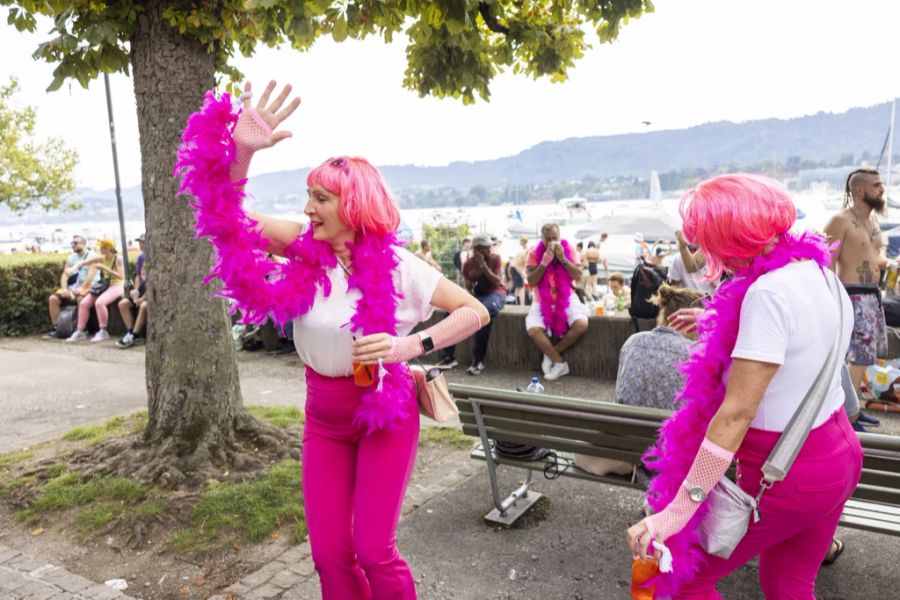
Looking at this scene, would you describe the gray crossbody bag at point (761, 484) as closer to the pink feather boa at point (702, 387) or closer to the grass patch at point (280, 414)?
the pink feather boa at point (702, 387)

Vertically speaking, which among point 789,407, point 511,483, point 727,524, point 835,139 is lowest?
point 511,483

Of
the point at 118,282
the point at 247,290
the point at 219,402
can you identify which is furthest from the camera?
the point at 118,282

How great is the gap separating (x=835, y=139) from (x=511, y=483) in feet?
593

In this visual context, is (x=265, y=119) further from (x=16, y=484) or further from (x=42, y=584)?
(x=16, y=484)

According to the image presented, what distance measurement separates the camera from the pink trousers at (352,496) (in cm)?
250

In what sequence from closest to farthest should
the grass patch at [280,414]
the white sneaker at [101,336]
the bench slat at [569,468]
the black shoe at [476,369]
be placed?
the bench slat at [569,468] → the grass patch at [280,414] → the black shoe at [476,369] → the white sneaker at [101,336]

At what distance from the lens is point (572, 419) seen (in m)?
3.50

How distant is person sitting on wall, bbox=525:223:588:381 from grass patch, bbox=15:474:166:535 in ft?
14.6

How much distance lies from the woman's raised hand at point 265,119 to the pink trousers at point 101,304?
34.0ft

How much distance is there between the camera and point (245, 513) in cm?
418

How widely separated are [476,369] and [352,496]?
5.62 meters

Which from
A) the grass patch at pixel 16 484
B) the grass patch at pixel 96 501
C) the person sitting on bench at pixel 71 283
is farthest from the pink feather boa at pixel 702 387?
the person sitting on bench at pixel 71 283

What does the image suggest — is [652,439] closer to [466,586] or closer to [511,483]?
[466,586]

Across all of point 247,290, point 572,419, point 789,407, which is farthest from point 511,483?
point 789,407
